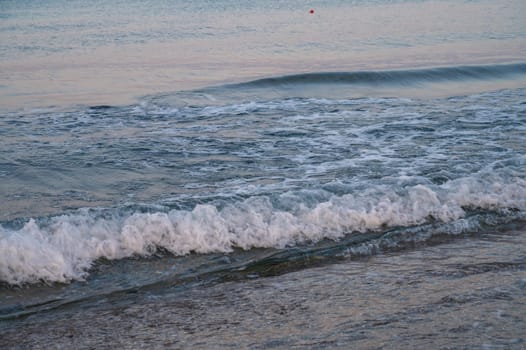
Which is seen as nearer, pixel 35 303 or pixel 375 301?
pixel 375 301

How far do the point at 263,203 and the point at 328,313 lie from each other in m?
2.36

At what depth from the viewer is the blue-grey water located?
4352mm

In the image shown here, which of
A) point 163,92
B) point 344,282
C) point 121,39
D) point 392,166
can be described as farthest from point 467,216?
point 121,39

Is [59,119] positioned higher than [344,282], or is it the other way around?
[59,119]

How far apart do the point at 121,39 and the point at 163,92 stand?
8.58 metres

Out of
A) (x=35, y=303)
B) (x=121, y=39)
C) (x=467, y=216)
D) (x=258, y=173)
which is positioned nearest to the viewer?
(x=35, y=303)

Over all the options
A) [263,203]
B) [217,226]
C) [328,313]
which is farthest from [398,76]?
[328,313]

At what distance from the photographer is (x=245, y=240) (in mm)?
5934

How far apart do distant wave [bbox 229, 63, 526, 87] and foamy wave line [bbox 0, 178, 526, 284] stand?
694 cm

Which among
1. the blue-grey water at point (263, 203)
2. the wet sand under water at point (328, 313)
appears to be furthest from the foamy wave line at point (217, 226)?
the wet sand under water at point (328, 313)

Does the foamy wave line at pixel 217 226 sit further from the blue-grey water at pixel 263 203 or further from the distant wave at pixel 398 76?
the distant wave at pixel 398 76

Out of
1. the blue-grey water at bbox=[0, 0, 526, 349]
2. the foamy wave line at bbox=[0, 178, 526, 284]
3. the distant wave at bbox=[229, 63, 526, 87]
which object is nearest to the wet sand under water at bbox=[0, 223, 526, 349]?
the blue-grey water at bbox=[0, 0, 526, 349]

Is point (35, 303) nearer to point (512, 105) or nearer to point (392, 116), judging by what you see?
point (392, 116)

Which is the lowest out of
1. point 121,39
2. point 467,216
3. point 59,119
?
point 467,216
